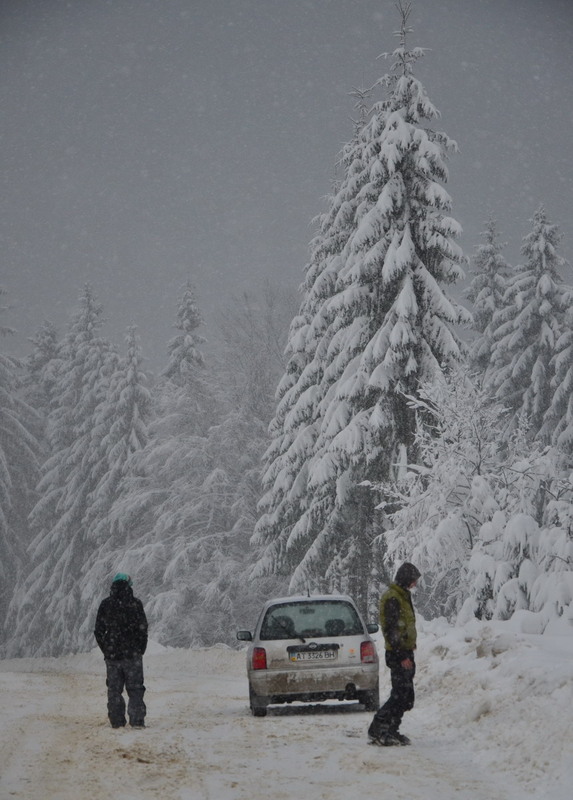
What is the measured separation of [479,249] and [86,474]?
2088 centimetres

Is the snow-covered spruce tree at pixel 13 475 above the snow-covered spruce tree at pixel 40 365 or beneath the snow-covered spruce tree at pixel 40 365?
beneath

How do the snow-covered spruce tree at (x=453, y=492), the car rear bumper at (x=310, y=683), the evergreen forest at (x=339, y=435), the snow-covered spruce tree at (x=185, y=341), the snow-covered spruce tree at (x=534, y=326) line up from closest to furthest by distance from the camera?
the car rear bumper at (x=310, y=683)
the snow-covered spruce tree at (x=453, y=492)
the evergreen forest at (x=339, y=435)
the snow-covered spruce tree at (x=534, y=326)
the snow-covered spruce tree at (x=185, y=341)

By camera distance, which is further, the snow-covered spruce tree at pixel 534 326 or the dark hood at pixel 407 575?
the snow-covered spruce tree at pixel 534 326

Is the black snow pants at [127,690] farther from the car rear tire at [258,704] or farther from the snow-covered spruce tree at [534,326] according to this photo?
the snow-covered spruce tree at [534,326]

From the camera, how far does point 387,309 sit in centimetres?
2191

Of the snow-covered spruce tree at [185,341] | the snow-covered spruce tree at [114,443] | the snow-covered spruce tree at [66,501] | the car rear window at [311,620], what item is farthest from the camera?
the snow-covered spruce tree at [66,501]

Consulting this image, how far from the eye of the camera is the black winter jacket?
993cm

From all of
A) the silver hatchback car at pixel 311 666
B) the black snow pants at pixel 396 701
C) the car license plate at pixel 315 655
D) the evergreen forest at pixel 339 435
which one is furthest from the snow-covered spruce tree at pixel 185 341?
the black snow pants at pixel 396 701

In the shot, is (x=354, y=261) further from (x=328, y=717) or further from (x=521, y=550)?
(x=328, y=717)

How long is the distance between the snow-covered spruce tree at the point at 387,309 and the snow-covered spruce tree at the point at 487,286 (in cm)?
1271

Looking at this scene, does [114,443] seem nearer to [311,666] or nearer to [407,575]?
[311,666]

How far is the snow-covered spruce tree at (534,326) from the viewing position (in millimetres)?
31281

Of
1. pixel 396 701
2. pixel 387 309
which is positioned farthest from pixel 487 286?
pixel 396 701

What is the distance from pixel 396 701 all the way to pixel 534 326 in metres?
25.8
